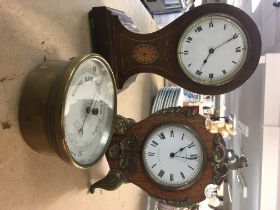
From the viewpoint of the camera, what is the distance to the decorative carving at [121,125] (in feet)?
2.87

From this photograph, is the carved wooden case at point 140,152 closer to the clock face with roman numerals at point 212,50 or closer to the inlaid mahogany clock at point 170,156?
the inlaid mahogany clock at point 170,156

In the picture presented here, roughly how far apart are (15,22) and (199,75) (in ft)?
1.88

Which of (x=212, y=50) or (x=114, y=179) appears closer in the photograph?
(x=114, y=179)

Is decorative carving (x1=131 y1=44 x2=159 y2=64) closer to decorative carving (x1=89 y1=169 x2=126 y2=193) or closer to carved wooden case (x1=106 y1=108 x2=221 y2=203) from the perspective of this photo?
carved wooden case (x1=106 y1=108 x2=221 y2=203)

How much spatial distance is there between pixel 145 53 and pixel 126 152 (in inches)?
13.2

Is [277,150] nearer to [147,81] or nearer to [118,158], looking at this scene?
[147,81]

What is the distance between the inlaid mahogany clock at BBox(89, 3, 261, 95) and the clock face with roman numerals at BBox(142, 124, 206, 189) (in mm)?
195

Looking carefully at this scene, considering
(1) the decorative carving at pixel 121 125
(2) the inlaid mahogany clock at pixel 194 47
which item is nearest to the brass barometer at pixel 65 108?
(1) the decorative carving at pixel 121 125

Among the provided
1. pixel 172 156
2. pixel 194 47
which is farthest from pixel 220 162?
pixel 194 47

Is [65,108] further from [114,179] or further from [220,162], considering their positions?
[220,162]

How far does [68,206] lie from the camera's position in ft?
2.65

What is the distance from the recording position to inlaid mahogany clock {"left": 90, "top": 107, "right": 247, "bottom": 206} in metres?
0.86

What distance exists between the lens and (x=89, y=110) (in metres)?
0.74

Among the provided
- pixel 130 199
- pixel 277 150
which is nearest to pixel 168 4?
pixel 277 150
